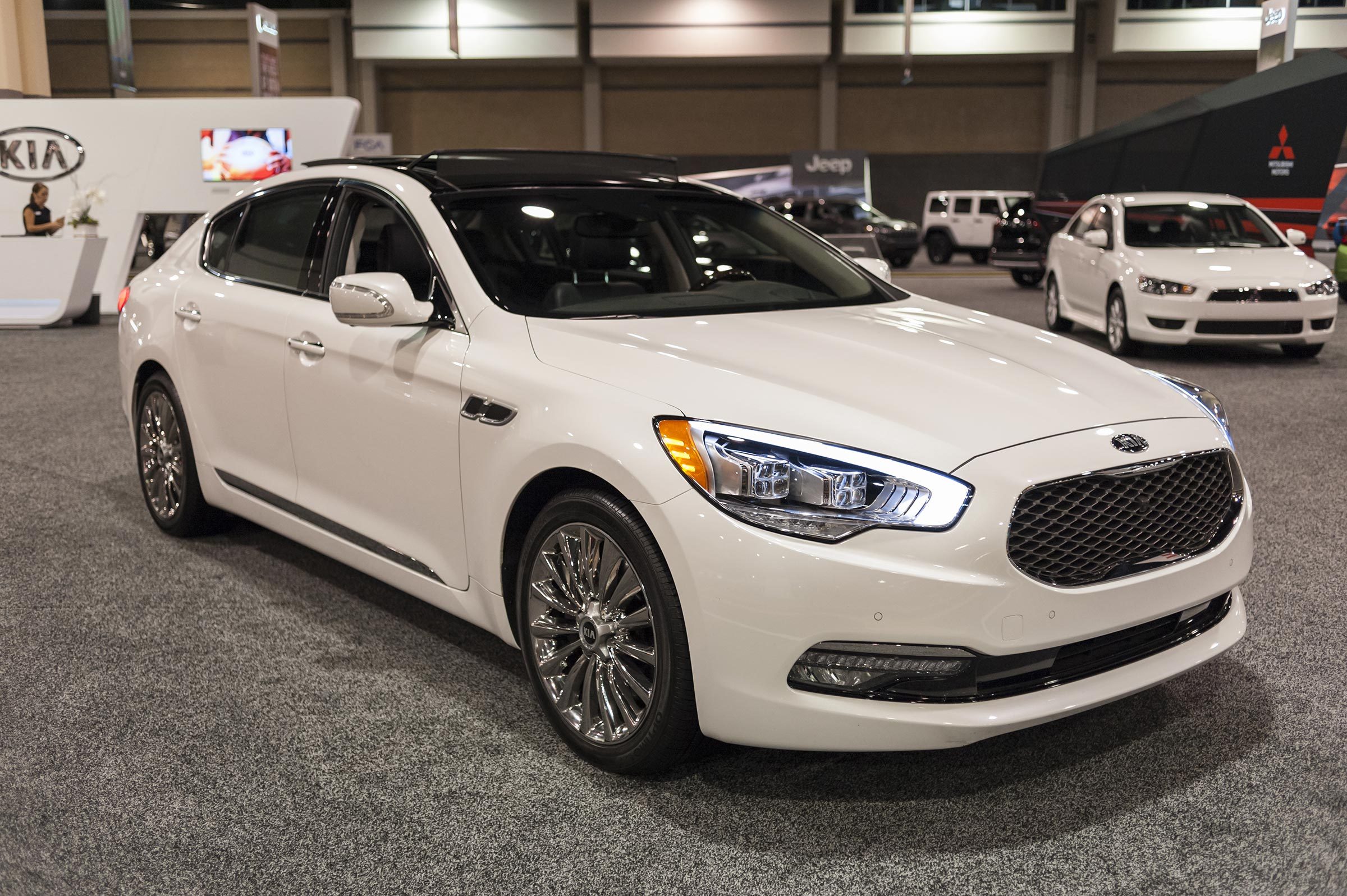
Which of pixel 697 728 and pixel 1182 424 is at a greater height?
pixel 1182 424

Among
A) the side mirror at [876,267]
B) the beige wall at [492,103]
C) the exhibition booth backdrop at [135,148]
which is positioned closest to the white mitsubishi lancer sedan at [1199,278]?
the side mirror at [876,267]

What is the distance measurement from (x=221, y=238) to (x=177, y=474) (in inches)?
38.2

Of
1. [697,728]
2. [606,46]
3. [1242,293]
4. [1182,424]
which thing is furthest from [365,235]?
[606,46]

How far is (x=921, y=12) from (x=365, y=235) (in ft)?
98.1

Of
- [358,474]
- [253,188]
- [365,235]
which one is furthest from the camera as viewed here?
[253,188]

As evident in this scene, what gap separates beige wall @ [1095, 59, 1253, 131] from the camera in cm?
3306

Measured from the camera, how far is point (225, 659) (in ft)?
12.5

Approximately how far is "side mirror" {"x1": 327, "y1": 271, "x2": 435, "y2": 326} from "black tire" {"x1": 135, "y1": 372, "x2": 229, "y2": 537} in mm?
1642

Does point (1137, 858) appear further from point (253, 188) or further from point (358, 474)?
point (253, 188)

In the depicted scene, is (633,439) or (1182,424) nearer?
(633,439)

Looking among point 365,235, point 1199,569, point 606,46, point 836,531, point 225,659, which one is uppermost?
point 606,46

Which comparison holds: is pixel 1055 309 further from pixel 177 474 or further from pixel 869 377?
pixel 869 377

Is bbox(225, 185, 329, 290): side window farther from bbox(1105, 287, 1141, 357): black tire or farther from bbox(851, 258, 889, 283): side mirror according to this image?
bbox(1105, 287, 1141, 357): black tire

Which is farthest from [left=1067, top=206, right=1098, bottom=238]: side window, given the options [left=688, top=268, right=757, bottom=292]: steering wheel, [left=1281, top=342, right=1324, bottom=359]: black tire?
[left=688, top=268, right=757, bottom=292]: steering wheel
